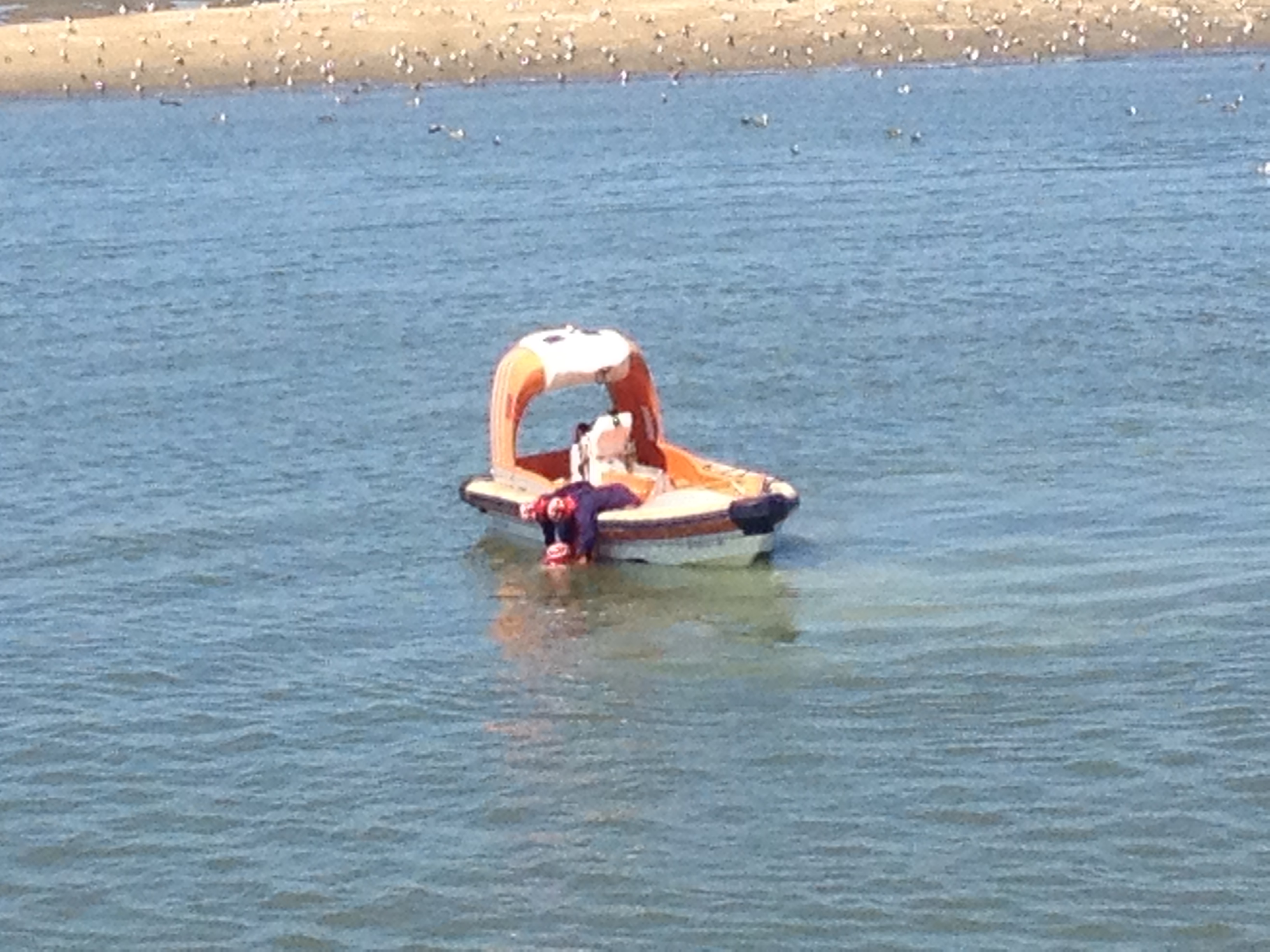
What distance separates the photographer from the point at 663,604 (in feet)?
95.0

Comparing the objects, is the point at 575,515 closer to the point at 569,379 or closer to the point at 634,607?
the point at 634,607

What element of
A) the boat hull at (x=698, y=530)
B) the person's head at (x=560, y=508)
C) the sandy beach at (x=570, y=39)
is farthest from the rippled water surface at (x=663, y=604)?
the sandy beach at (x=570, y=39)

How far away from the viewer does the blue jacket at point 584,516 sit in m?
30.1

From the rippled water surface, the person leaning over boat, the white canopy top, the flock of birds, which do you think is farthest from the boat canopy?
the flock of birds

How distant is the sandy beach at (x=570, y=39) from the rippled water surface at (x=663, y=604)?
117 feet

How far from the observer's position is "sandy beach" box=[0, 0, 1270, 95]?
93.2 metres

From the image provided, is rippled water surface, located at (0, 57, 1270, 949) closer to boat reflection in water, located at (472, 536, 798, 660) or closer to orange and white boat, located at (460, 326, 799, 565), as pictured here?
boat reflection in water, located at (472, 536, 798, 660)

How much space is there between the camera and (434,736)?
24.9 m

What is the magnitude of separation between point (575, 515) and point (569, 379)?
3022 mm

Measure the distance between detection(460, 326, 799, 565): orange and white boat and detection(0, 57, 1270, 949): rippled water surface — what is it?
500 millimetres

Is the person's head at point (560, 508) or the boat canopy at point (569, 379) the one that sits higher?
the boat canopy at point (569, 379)

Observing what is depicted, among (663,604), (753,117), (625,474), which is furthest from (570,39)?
(663,604)

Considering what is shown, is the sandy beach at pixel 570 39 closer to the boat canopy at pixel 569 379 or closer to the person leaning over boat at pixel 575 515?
the boat canopy at pixel 569 379

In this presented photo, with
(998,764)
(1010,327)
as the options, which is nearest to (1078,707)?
(998,764)
